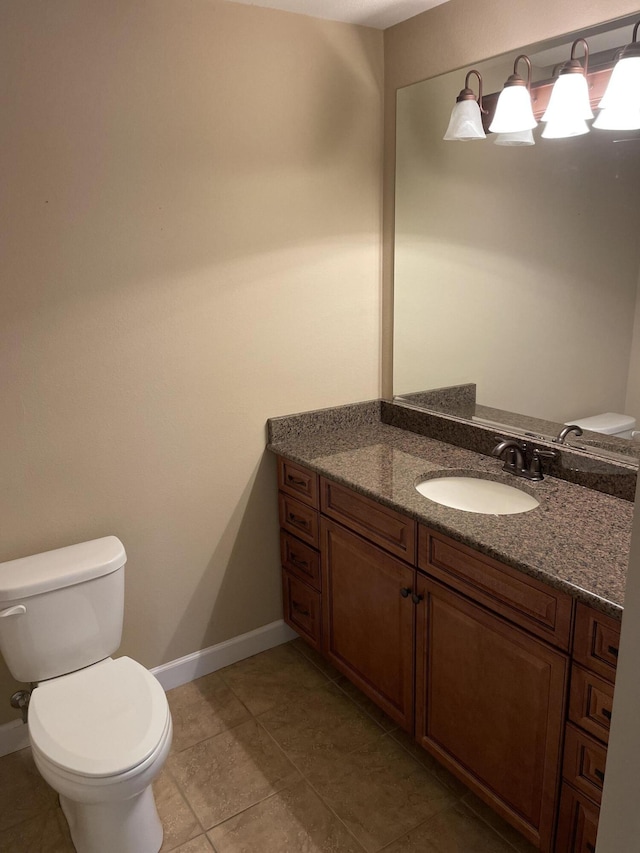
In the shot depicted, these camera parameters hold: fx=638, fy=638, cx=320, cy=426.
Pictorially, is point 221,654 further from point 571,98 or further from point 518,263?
point 571,98

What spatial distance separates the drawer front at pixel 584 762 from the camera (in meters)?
1.37

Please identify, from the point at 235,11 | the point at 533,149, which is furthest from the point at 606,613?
the point at 235,11

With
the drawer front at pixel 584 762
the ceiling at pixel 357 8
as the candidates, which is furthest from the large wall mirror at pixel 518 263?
the drawer front at pixel 584 762

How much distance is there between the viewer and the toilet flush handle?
5.78ft

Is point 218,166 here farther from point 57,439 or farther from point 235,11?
point 57,439

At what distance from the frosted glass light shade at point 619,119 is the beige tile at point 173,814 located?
7.37 ft

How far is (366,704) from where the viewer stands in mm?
2260

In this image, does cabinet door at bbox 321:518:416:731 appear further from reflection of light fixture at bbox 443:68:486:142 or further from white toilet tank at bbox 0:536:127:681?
reflection of light fixture at bbox 443:68:486:142

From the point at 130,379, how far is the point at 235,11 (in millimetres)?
1200

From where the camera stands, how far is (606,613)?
1.27 meters

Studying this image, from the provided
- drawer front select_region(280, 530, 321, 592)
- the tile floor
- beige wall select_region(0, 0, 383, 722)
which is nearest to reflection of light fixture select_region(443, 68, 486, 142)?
beige wall select_region(0, 0, 383, 722)

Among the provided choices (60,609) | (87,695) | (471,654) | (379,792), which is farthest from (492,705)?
(60,609)

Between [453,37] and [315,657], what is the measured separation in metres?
2.27

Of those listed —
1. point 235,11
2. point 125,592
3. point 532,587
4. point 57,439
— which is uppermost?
point 235,11
